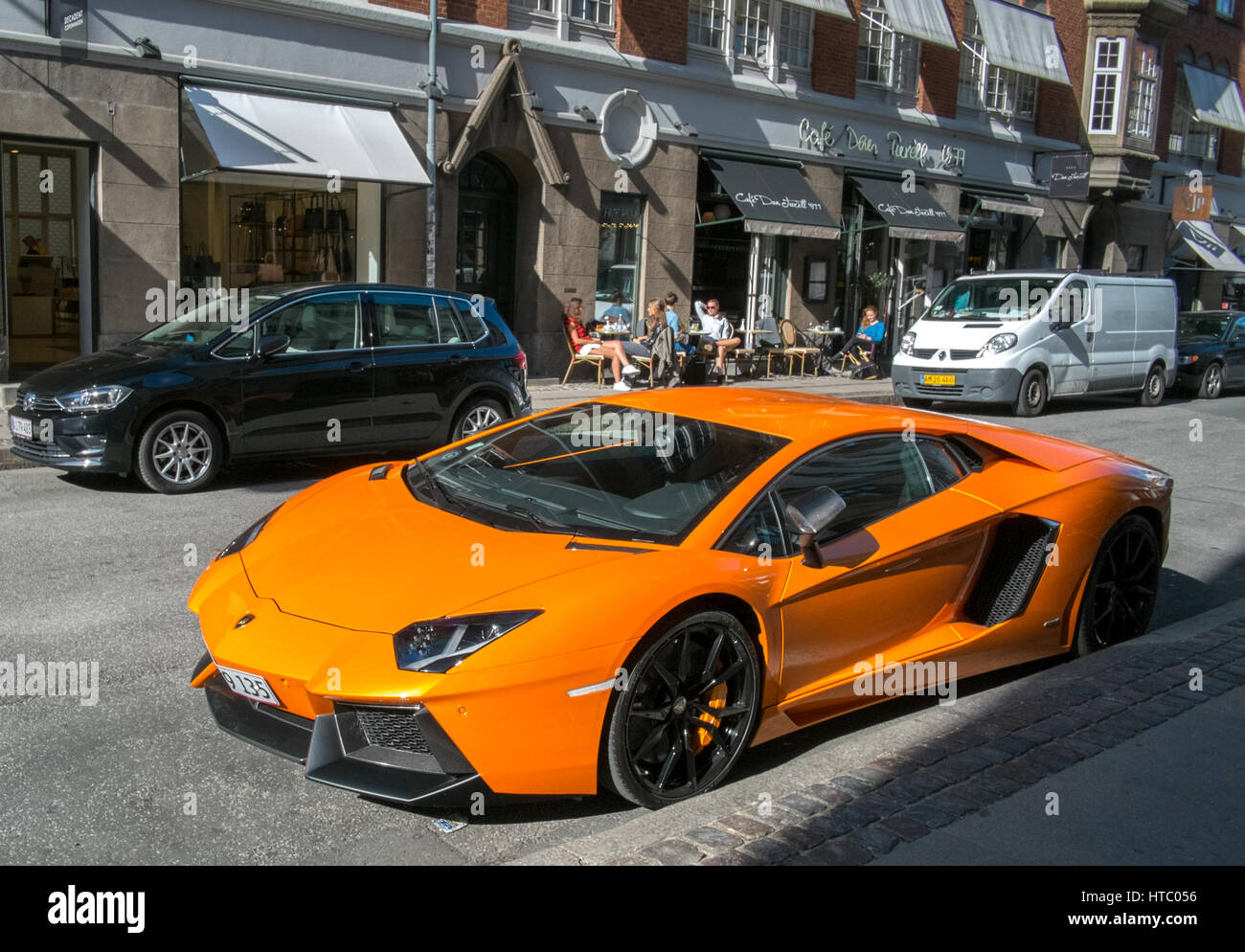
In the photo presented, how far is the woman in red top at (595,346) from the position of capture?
62.5 feet

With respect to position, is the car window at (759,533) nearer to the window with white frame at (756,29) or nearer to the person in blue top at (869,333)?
the window with white frame at (756,29)

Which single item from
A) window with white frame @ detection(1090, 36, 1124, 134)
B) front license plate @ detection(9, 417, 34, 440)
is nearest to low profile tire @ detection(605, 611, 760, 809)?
front license plate @ detection(9, 417, 34, 440)

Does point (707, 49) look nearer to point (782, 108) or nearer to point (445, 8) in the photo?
point (782, 108)

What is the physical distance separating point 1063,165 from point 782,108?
34.5ft

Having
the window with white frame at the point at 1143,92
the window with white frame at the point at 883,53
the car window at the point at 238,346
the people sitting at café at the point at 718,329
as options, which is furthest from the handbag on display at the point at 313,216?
the window with white frame at the point at 1143,92

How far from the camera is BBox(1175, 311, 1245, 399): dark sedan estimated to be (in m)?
23.1

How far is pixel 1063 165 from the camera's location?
30266 millimetres

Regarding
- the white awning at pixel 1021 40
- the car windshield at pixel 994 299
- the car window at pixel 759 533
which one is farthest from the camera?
the white awning at pixel 1021 40

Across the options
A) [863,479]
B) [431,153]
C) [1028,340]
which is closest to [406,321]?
[863,479]

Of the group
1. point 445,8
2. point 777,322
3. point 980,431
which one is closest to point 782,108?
point 777,322

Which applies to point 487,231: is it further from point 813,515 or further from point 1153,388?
point 813,515

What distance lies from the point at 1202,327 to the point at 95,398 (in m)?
21.7

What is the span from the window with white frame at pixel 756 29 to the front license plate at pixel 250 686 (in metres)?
19.6

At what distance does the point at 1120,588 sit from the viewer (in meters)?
6.04
